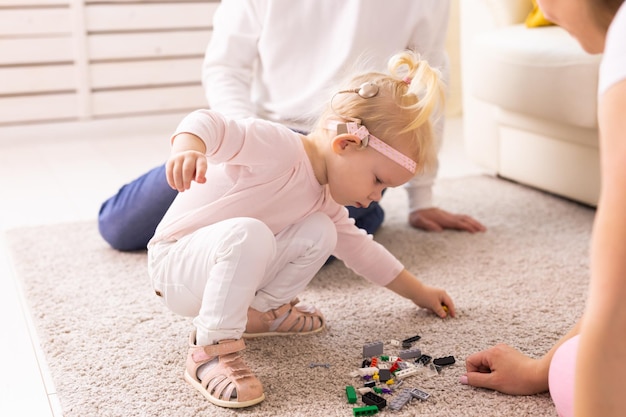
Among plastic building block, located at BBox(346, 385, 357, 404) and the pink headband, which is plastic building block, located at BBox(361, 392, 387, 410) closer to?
plastic building block, located at BBox(346, 385, 357, 404)

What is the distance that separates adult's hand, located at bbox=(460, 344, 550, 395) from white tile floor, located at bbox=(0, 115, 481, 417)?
A: 56 cm

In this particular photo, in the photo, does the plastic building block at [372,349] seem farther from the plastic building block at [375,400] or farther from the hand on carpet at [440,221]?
the hand on carpet at [440,221]

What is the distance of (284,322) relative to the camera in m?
1.26

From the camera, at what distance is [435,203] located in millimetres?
2010

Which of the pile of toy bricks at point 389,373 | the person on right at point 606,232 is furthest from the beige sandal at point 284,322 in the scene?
the person on right at point 606,232

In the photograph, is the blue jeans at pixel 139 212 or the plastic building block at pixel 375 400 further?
the blue jeans at pixel 139 212

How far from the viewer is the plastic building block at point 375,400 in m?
1.04

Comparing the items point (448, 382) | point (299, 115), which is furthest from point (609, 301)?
point (299, 115)

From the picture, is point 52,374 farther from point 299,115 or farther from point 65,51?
point 65,51

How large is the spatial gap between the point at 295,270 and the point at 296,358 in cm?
13

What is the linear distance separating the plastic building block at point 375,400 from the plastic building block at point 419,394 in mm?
47

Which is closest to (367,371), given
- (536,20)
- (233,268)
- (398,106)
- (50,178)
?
(233,268)

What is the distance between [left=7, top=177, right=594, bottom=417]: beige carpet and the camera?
107cm

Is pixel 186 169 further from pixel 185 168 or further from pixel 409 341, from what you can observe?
pixel 409 341
